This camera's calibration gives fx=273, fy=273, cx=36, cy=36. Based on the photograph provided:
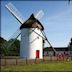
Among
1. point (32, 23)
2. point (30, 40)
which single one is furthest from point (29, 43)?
point (32, 23)

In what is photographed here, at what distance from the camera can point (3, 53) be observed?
6994 cm

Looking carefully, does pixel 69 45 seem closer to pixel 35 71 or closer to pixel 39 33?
pixel 39 33

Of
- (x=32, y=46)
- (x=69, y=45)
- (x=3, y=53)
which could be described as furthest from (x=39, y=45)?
(x=69, y=45)

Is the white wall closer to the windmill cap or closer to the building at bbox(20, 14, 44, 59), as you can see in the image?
the building at bbox(20, 14, 44, 59)

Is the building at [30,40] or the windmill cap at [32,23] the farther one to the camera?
the windmill cap at [32,23]

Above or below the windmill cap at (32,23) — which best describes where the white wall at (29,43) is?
below

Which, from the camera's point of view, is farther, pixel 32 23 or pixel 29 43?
pixel 32 23

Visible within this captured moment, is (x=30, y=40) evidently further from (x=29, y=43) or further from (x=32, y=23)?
(x=32, y=23)

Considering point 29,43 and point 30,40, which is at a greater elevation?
point 30,40

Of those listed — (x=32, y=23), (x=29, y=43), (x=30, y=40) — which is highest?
(x=32, y=23)

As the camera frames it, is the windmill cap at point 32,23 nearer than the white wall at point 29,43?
No

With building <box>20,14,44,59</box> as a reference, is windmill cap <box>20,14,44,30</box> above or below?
above

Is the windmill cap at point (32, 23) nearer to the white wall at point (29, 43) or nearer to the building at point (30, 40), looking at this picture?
the building at point (30, 40)

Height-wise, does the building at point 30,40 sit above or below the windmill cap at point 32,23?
below
